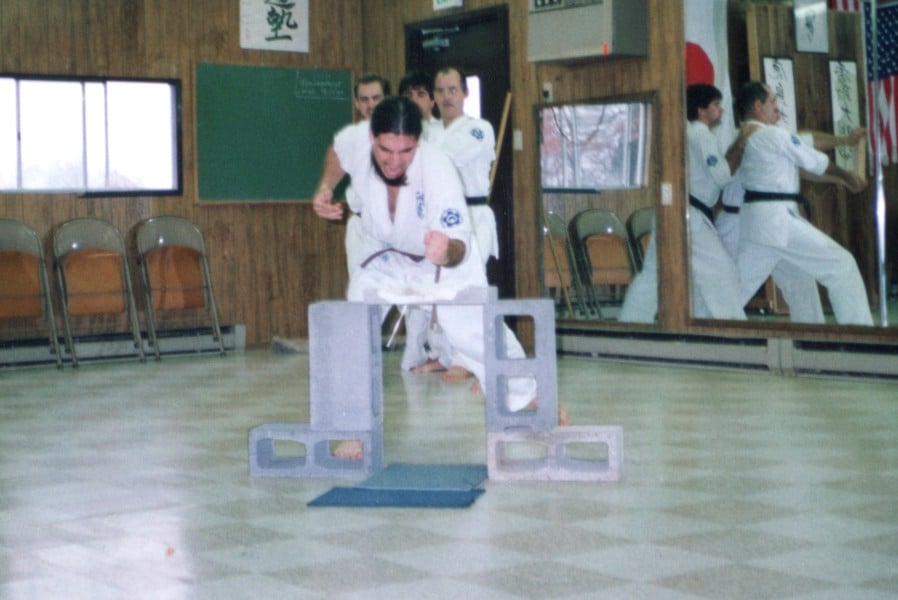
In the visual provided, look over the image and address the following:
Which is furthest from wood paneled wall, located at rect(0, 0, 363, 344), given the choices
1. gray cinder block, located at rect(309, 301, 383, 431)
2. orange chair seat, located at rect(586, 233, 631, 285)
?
gray cinder block, located at rect(309, 301, 383, 431)

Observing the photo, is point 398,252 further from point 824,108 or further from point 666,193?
point 666,193

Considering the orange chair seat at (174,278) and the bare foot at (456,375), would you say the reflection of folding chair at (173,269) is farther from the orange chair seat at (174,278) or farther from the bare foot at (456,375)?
the bare foot at (456,375)

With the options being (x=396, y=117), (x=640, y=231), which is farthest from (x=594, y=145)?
(x=396, y=117)

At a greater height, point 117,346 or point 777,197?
point 777,197

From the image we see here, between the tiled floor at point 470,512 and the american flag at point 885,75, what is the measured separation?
125 centimetres

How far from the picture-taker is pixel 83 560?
3373mm

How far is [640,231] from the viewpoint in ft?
26.0

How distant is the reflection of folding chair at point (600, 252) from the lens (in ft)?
26.5

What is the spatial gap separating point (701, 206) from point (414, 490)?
3946 mm

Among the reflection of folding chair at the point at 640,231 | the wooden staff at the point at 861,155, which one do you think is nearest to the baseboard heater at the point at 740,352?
the reflection of folding chair at the point at 640,231

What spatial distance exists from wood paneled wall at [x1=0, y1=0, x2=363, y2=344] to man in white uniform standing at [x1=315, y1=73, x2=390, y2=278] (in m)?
2.40

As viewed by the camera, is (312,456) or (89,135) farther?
(89,135)

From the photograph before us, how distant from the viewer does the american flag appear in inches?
258

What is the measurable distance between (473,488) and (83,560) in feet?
4.10
